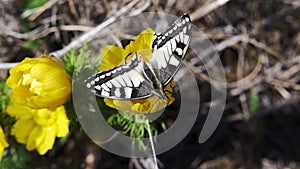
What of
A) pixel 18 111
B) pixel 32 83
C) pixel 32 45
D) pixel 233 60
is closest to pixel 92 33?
pixel 32 45

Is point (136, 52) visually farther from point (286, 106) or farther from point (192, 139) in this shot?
point (286, 106)

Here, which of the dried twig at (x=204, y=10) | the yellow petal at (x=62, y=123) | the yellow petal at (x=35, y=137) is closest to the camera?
the yellow petal at (x=62, y=123)

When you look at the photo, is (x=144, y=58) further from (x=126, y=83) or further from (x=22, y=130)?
(x=22, y=130)

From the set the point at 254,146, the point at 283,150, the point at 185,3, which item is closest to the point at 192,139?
the point at 254,146

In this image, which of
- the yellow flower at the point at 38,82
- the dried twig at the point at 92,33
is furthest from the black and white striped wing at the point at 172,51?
the dried twig at the point at 92,33

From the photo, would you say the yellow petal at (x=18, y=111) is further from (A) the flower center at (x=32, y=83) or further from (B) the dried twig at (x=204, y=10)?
(B) the dried twig at (x=204, y=10)

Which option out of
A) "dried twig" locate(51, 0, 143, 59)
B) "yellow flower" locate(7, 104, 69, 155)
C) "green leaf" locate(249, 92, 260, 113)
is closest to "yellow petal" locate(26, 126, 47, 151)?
"yellow flower" locate(7, 104, 69, 155)
